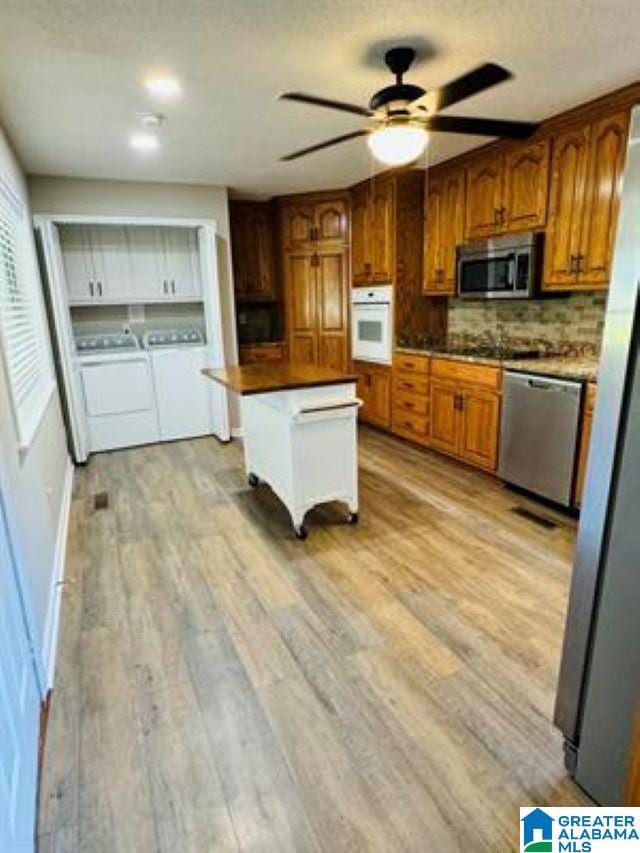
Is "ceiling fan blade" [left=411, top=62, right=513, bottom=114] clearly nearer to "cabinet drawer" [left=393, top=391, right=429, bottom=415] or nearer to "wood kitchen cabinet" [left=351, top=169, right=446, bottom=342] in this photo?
"wood kitchen cabinet" [left=351, top=169, right=446, bottom=342]

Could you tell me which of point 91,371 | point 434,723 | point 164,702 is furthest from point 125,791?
point 91,371

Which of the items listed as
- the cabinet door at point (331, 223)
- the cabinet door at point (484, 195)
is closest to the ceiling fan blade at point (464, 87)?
the cabinet door at point (484, 195)

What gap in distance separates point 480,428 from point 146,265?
11.4 ft

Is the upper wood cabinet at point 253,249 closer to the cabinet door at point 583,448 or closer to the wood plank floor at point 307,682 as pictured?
the wood plank floor at point 307,682

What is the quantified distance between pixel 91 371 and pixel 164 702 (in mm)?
3463

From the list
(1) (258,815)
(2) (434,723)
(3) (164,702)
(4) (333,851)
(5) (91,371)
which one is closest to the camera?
(4) (333,851)

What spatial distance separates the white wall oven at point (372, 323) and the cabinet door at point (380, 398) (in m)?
0.16

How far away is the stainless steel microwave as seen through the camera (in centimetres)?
340

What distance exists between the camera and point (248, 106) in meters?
2.77

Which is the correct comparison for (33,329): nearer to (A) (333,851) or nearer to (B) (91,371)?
(B) (91,371)

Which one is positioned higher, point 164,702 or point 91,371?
point 91,371

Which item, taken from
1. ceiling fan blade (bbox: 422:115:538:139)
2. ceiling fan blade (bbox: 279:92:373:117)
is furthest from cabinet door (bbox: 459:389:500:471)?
ceiling fan blade (bbox: 279:92:373:117)

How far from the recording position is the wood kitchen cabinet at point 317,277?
5.12 metres

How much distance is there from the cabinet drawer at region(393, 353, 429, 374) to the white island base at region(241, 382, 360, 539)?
1.53 metres
